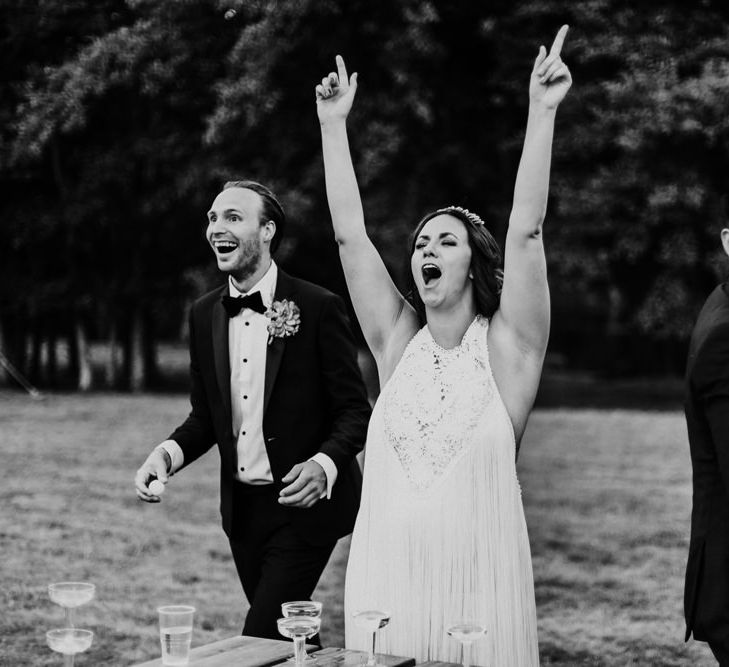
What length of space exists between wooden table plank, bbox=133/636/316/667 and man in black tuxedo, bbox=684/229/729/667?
1072mm

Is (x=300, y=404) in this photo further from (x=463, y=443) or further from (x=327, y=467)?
(x=463, y=443)

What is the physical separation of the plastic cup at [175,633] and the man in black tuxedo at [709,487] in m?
1.27

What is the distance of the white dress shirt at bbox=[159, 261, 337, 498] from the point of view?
4379 mm

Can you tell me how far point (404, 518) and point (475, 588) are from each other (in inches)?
11.3

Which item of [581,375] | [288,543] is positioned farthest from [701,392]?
[581,375]

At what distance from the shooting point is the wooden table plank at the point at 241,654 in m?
3.10

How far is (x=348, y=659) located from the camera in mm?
3162

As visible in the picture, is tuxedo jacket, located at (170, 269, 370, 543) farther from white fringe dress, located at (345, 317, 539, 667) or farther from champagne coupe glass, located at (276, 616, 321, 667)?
champagne coupe glass, located at (276, 616, 321, 667)

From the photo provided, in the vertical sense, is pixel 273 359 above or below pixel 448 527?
above

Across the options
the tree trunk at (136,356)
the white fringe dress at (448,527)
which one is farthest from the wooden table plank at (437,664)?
the tree trunk at (136,356)

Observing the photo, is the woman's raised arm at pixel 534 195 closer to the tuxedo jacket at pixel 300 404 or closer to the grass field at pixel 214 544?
the tuxedo jacket at pixel 300 404

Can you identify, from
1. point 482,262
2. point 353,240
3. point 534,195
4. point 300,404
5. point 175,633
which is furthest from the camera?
point 300,404

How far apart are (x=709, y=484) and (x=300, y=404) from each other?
182cm

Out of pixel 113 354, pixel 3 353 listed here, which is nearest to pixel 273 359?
pixel 113 354
